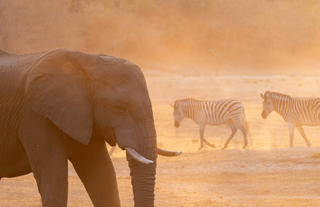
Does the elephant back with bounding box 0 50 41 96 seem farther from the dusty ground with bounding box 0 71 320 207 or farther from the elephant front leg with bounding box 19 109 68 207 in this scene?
the dusty ground with bounding box 0 71 320 207

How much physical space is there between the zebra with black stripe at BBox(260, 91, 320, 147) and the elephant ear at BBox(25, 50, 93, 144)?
1296 centimetres

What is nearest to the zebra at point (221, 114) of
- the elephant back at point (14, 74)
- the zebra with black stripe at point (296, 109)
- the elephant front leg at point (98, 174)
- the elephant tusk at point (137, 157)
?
the zebra with black stripe at point (296, 109)

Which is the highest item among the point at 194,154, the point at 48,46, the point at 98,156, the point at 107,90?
the point at 107,90

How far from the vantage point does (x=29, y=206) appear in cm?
1057

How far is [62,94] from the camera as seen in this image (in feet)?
21.9

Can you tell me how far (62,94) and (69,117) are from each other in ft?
0.73

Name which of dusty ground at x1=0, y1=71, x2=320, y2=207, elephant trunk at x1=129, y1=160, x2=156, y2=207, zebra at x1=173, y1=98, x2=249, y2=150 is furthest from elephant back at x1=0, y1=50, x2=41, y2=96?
zebra at x1=173, y1=98, x2=249, y2=150

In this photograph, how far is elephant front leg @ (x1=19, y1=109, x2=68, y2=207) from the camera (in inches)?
260

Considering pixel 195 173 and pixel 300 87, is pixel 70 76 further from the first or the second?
pixel 300 87

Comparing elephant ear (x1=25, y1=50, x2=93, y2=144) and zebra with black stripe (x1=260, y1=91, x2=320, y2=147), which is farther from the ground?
elephant ear (x1=25, y1=50, x2=93, y2=144)

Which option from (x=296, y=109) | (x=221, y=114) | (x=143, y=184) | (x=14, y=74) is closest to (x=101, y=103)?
(x=143, y=184)

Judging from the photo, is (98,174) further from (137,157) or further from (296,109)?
(296,109)

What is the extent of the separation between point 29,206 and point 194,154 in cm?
577

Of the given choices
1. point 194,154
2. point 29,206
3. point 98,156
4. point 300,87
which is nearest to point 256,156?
point 194,154
